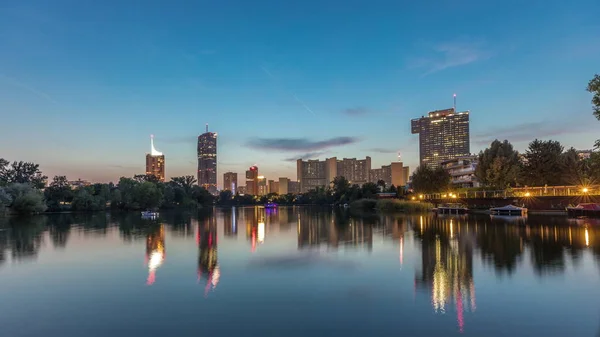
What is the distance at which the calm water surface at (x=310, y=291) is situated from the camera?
41.8 ft

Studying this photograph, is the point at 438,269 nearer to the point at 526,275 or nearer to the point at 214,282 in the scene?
the point at 526,275

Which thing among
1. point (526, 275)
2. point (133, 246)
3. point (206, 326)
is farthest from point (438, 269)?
point (133, 246)

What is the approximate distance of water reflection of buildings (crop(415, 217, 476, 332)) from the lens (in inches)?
583

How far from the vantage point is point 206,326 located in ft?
42.0

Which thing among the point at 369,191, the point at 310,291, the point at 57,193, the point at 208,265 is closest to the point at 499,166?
the point at 369,191

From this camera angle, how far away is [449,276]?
19344 millimetres

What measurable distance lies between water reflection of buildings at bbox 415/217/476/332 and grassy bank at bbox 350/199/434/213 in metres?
56.0

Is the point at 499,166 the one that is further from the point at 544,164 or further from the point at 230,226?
the point at 230,226

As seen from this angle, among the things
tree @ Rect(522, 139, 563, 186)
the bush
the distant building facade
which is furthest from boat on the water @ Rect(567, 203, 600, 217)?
the distant building facade

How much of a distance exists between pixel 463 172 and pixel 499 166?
159 ft

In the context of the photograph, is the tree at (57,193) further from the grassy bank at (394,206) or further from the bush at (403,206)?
the bush at (403,206)

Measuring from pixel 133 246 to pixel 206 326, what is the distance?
23731 mm

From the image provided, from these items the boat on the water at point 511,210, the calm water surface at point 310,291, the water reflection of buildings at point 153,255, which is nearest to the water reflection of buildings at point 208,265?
the calm water surface at point 310,291

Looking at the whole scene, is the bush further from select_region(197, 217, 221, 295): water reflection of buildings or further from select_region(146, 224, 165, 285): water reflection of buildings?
select_region(146, 224, 165, 285): water reflection of buildings
